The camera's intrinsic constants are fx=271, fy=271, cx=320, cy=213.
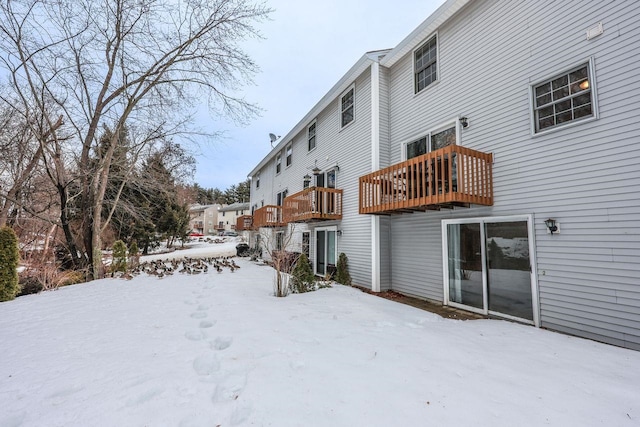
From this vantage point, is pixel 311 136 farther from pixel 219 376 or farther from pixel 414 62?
pixel 219 376

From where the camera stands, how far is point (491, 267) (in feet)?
17.5

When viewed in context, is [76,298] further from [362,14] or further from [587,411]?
[362,14]

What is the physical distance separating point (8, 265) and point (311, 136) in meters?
10.1

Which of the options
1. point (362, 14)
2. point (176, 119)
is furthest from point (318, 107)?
point (176, 119)

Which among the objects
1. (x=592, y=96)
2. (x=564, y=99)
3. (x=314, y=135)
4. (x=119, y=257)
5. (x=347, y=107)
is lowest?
(x=119, y=257)

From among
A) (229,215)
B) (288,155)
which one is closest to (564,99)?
(288,155)

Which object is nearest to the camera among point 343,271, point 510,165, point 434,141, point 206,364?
point 206,364

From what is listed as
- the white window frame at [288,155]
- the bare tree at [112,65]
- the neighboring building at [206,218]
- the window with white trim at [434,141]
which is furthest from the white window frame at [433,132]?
the neighboring building at [206,218]

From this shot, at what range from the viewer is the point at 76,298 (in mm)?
6309

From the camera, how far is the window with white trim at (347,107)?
9258 mm

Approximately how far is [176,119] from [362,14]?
319 inches

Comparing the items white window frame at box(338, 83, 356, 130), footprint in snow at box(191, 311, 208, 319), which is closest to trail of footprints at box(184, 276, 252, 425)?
footprint in snow at box(191, 311, 208, 319)

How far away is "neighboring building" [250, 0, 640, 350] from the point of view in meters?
3.91

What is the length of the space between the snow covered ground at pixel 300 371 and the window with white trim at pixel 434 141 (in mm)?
4003
